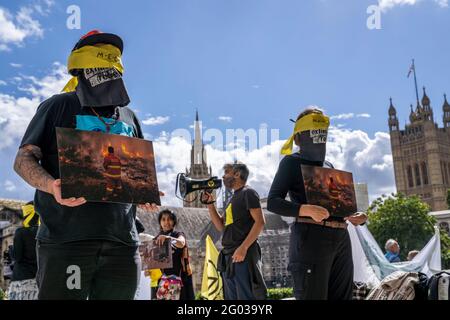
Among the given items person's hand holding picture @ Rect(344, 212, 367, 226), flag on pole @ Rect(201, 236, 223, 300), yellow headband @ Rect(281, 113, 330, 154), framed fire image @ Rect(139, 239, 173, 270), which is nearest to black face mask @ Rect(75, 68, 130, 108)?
yellow headband @ Rect(281, 113, 330, 154)

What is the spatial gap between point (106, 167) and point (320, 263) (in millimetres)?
2269

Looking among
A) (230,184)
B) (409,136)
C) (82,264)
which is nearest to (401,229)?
(230,184)

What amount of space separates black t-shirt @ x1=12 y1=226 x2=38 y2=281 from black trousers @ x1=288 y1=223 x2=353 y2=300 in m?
A: 4.20

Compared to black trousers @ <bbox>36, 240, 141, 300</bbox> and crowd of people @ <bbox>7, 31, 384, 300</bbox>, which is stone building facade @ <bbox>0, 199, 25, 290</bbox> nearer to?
crowd of people @ <bbox>7, 31, 384, 300</bbox>

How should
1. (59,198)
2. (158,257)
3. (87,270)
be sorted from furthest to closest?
(158,257) < (87,270) < (59,198)

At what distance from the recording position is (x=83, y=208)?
3.23 meters

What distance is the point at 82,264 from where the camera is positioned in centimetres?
317

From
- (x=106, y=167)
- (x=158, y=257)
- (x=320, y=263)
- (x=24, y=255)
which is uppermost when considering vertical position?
(x=106, y=167)

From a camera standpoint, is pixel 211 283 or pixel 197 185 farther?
pixel 211 283

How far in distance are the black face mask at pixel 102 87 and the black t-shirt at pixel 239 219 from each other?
3.53 m

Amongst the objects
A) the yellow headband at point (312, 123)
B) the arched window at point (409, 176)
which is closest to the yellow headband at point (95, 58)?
the yellow headband at point (312, 123)

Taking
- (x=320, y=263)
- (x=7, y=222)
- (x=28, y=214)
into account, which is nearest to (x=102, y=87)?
(x=320, y=263)

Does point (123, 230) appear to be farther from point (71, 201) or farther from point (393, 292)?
point (393, 292)

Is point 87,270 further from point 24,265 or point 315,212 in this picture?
point 24,265
